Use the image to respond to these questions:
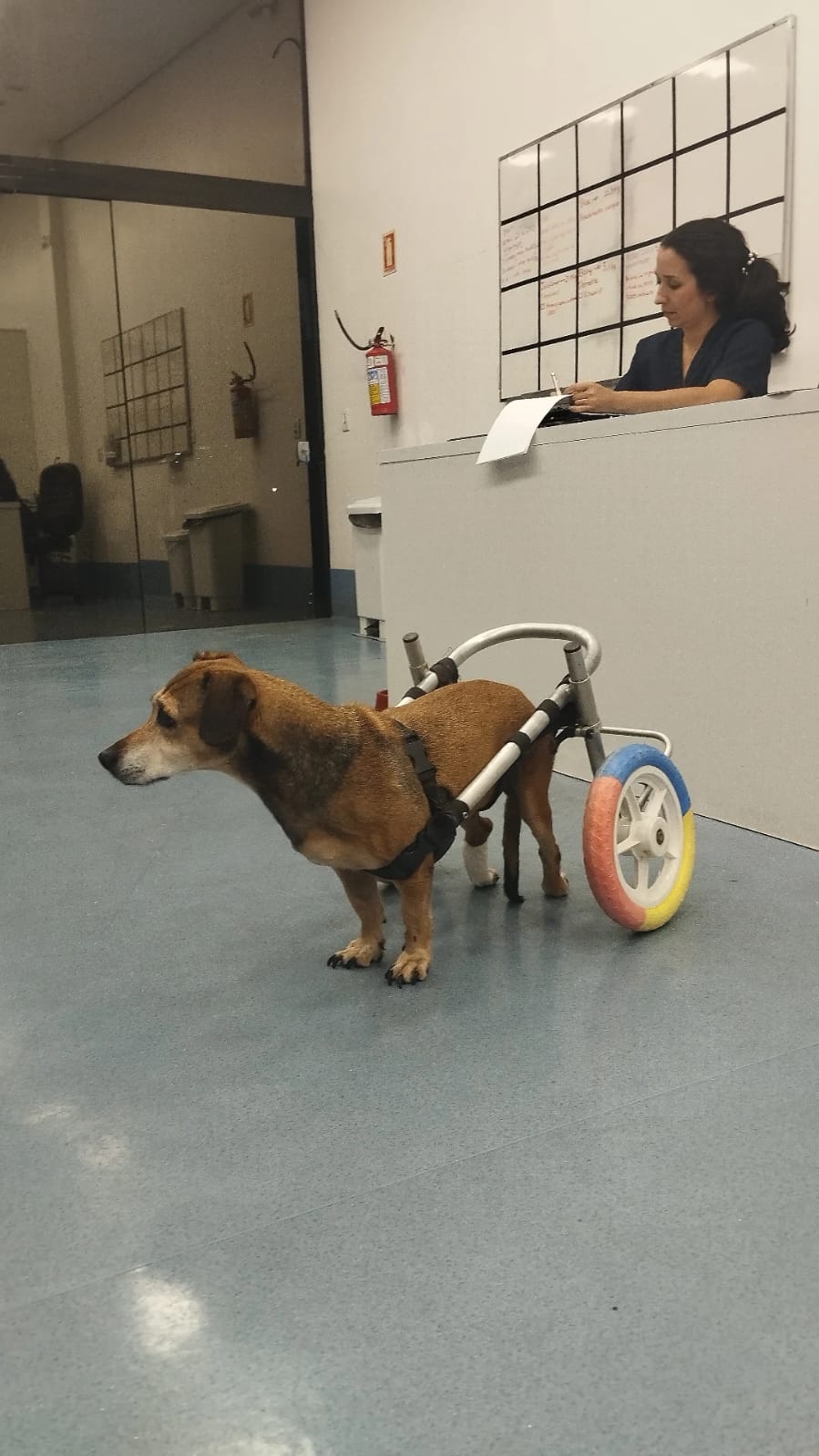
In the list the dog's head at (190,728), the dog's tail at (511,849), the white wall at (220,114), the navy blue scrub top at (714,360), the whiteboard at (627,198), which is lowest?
the dog's tail at (511,849)

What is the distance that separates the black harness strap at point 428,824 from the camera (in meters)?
1.52

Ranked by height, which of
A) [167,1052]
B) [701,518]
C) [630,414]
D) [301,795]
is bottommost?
[167,1052]

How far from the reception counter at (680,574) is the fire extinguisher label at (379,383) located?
2.89 metres

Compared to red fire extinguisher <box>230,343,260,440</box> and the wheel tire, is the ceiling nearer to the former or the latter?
red fire extinguisher <box>230,343,260,440</box>

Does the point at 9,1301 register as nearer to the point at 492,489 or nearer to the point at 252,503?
the point at 492,489

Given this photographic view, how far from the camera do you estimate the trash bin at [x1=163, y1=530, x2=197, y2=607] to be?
638 centimetres

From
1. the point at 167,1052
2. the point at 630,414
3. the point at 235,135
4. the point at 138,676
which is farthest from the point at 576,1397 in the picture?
the point at 235,135

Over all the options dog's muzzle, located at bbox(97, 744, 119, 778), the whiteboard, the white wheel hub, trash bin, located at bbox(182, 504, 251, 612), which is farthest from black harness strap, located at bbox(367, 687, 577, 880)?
trash bin, located at bbox(182, 504, 251, 612)

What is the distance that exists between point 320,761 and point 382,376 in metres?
4.54

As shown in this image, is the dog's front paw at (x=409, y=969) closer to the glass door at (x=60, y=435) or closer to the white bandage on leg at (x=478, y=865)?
the white bandage on leg at (x=478, y=865)

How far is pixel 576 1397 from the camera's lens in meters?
0.84

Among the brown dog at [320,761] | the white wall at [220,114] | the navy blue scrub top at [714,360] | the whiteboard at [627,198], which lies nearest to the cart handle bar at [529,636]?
the brown dog at [320,761]

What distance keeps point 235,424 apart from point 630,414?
438 centimetres

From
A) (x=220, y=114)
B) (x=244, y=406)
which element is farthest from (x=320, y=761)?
(x=220, y=114)
